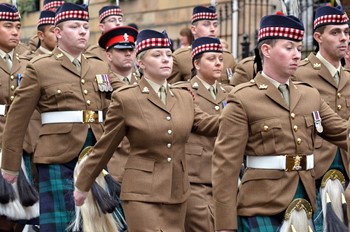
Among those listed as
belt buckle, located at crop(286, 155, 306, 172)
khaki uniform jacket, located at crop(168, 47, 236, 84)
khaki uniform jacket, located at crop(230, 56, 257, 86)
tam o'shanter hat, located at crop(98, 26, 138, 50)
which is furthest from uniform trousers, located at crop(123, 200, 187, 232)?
khaki uniform jacket, located at crop(168, 47, 236, 84)

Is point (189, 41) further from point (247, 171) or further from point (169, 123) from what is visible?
point (247, 171)

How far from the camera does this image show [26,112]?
960 cm

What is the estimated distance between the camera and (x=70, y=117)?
966cm

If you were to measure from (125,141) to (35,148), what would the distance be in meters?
0.88

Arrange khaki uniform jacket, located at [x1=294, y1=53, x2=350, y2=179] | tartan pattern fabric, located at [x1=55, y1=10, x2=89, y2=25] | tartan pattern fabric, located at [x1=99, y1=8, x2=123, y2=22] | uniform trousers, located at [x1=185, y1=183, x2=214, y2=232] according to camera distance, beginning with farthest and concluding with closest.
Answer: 1. tartan pattern fabric, located at [x1=99, y1=8, x2=123, y2=22]
2. tartan pattern fabric, located at [x1=55, y1=10, x2=89, y2=25]
3. uniform trousers, located at [x1=185, y1=183, x2=214, y2=232]
4. khaki uniform jacket, located at [x1=294, y1=53, x2=350, y2=179]

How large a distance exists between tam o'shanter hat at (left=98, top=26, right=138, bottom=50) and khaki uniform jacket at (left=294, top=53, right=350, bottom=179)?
1.98 m

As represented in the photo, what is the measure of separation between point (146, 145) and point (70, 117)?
1.26 m

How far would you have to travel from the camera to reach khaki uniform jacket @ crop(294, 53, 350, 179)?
9.28 m

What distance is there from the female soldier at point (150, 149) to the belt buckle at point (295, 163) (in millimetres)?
1239

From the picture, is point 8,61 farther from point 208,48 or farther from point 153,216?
point 153,216

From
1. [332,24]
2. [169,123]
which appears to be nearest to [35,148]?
[169,123]

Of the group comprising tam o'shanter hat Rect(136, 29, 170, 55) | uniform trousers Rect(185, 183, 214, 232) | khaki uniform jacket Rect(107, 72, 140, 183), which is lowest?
uniform trousers Rect(185, 183, 214, 232)

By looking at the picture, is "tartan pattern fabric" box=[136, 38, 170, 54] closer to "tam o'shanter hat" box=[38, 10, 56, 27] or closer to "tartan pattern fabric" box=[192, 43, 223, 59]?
"tartan pattern fabric" box=[192, 43, 223, 59]

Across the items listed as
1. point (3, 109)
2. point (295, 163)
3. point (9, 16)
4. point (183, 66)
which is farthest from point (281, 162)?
point (183, 66)
